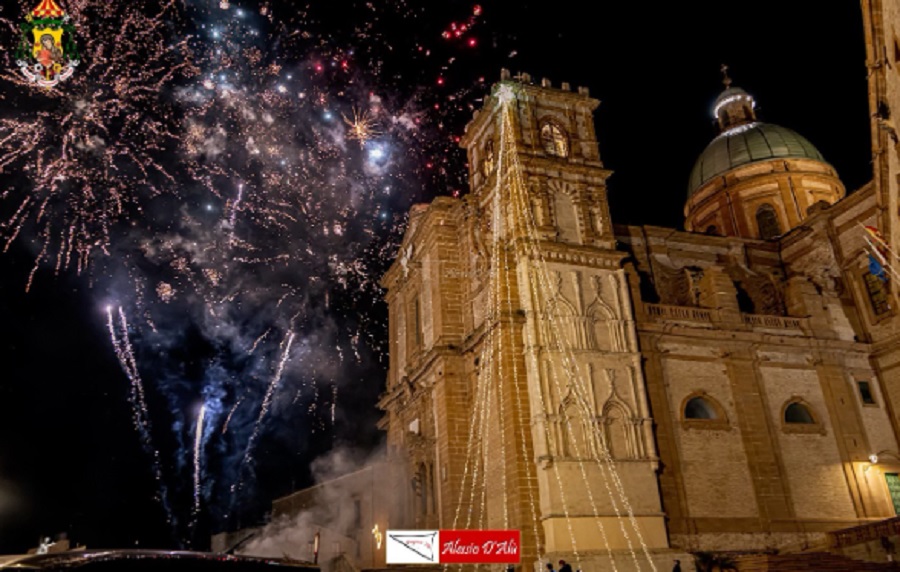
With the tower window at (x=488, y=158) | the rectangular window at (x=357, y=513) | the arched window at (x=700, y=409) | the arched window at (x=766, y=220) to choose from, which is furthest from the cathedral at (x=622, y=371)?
the arched window at (x=766, y=220)

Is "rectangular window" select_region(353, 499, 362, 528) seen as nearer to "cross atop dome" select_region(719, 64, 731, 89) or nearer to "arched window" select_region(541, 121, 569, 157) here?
"arched window" select_region(541, 121, 569, 157)

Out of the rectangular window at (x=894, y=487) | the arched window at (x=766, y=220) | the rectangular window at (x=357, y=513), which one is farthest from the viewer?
the arched window at (x=766, y=220)

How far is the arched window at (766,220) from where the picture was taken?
41.8 metres

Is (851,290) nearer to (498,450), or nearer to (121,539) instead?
(498,450)

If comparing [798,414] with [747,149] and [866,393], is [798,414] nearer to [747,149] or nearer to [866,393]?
[866,393]

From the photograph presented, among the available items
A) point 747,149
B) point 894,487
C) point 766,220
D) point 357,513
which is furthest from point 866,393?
point 357,513

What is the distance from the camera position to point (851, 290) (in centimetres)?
3191

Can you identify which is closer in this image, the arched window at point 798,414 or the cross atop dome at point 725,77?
the arched window at point 798,414

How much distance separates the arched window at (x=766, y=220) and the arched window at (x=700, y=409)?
727 inches

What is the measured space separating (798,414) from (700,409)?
15.2 feet

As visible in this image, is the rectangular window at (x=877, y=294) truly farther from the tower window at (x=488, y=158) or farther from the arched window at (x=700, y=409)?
the tower window at (x=488, y=158)

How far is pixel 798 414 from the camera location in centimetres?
2842

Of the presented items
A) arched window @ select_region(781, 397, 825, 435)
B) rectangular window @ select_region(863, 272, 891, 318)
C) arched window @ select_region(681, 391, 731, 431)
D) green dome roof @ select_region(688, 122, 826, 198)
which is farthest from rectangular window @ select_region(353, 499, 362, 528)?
green dome roof @ select_region(688, 122, 826, 198)

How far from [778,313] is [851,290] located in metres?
3.30
